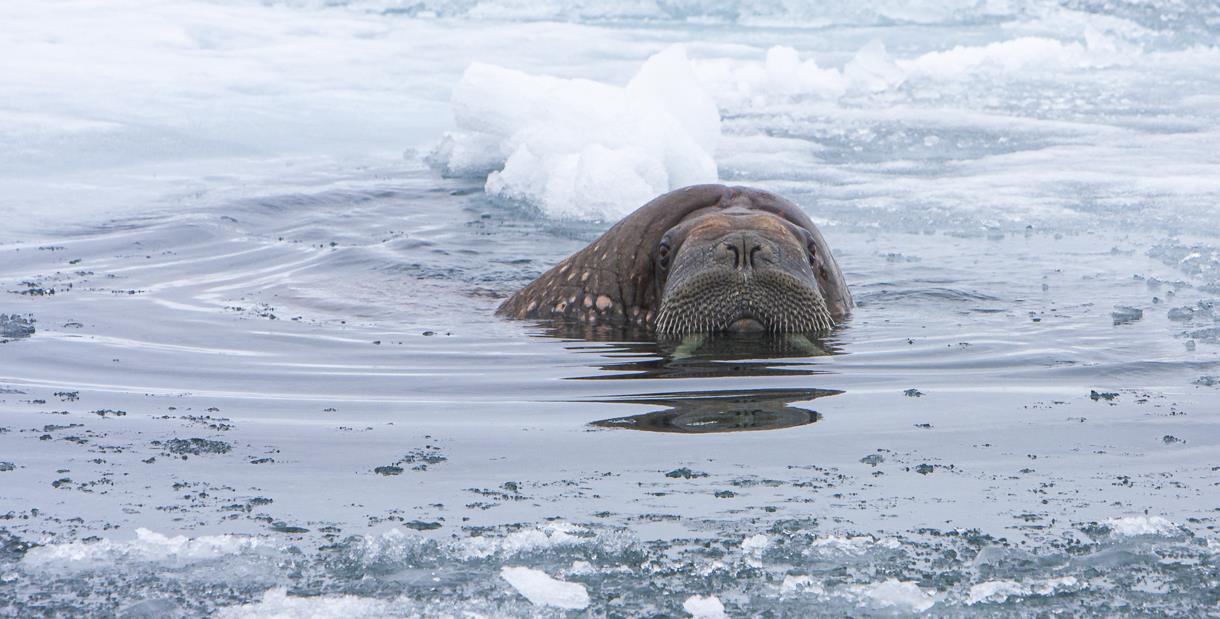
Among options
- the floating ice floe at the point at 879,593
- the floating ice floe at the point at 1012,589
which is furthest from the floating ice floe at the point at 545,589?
the floating ice floe at the point at 1012,589

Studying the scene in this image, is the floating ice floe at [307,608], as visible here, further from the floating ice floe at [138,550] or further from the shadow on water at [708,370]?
the shadow on water at [708,370]

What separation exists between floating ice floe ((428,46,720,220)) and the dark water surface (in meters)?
4.49

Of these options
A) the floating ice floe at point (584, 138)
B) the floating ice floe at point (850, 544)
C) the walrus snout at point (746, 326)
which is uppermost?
the floating ice floe at point (584, 138)

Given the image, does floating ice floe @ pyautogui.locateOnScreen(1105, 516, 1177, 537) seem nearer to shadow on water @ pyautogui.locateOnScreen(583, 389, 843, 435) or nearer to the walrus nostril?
shadow on water @ pyautogui.locateOnScreen(583, 389, 843, 435)

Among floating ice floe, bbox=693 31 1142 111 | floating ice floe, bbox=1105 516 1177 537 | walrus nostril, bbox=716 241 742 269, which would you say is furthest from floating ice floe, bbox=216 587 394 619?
floating ice floe, bbox=693 31 1142 111

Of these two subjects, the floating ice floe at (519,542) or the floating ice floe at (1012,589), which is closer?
the floating ice floe at (1012,589)

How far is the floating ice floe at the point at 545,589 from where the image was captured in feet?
10.1

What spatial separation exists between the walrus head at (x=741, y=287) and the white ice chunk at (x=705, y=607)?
11.9ft

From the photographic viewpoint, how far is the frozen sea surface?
3.26 metres

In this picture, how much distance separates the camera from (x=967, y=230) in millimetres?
11805

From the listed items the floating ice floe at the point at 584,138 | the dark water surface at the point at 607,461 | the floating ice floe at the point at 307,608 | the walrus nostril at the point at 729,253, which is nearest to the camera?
the floating ice floe at the point at 307,608

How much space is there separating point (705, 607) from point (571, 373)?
9.91 feet

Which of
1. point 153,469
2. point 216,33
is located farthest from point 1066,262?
point 216,33

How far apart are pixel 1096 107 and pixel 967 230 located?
8920mm
